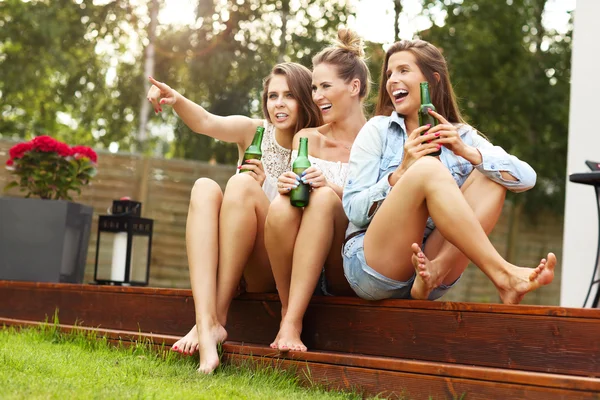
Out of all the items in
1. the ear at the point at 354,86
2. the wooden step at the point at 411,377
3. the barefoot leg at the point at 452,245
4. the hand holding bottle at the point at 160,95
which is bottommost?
the wooden step at the point at 411,377

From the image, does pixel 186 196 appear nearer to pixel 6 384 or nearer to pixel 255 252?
pixel 255 252

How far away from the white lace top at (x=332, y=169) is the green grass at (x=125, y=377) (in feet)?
2.73

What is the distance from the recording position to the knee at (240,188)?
289 centimetres

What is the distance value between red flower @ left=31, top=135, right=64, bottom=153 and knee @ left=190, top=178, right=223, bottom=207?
201 centimetres

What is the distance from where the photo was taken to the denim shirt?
8.43 feet

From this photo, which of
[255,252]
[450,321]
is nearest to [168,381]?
[255,252]

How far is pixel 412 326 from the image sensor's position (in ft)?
8.53

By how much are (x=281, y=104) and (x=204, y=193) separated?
2.07 feet

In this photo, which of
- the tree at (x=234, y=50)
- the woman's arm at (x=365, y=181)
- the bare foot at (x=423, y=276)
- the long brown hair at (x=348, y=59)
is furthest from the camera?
the tree at (x=234, y=50)

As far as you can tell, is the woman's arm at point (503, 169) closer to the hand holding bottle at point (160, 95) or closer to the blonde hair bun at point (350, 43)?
the blonde hair bun at point (350, 43)

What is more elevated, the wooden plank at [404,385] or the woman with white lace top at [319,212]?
the woman with white lace top at [319,212]

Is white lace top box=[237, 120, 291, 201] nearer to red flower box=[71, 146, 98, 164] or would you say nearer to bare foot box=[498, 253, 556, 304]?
bare foot box=[498, 253, 556, 304]

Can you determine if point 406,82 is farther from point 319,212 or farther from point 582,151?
point 582,151

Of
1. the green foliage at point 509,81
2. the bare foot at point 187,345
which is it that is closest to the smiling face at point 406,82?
the bare foot at point 187,345
